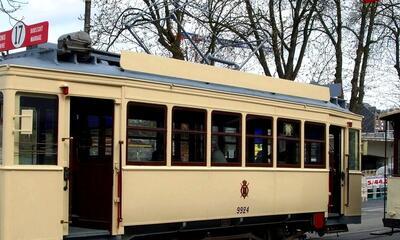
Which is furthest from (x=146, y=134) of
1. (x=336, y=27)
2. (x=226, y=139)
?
(x=336, y=27)

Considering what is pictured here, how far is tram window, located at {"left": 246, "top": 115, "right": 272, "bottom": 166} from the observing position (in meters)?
9.76

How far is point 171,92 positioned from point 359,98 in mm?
21268

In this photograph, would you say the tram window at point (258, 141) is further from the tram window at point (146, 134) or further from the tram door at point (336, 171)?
the tram door at point (336, 171)

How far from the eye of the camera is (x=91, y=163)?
8.27 meters

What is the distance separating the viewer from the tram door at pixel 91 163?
8.02 meters

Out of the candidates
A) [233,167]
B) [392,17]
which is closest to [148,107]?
[233,167]

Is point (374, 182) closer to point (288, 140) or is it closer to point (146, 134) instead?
point (288, 140)

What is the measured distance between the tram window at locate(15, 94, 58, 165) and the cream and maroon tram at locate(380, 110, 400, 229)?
7545 millimetres

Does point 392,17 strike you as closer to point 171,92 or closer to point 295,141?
point 295,141

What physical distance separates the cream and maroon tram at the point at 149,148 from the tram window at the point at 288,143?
2 centimetres

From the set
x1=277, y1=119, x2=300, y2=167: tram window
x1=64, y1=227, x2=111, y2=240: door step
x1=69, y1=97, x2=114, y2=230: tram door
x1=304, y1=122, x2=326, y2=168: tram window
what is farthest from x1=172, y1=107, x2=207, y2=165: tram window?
x1=304, y1=122, x2=326, y2=168: tram window

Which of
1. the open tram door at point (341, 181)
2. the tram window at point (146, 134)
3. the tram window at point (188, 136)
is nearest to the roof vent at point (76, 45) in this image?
the tram window at point (146, 134)

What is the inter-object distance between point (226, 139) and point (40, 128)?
9.92 ft

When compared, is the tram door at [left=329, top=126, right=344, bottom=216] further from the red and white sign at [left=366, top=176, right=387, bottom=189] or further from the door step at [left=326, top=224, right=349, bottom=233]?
the red and white sign at [left=366, top=176, right=387, bottom=189]
